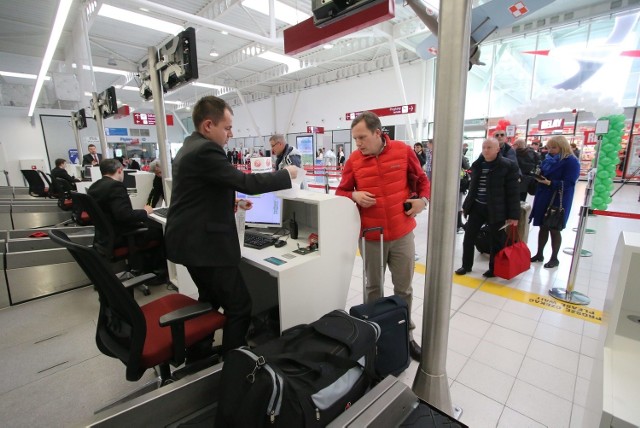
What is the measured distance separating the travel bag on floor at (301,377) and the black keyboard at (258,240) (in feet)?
2.61

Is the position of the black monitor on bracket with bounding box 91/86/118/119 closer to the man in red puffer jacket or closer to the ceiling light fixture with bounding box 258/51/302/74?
the man in red puffer jacket

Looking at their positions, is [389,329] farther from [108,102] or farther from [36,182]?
[36,182]

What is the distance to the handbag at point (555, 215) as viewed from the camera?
140 inches

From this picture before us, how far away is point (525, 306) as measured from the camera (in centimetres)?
292

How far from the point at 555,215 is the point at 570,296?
1.04m

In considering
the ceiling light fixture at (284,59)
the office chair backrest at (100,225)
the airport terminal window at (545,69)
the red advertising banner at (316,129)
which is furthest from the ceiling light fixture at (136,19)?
the airport terminal window at (545,69)

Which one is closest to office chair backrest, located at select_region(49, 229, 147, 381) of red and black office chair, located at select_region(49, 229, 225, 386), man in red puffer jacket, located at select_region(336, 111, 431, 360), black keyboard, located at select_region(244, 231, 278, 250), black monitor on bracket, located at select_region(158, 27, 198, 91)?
red and black office chair, located at select_region(49, 229, 225, 386)

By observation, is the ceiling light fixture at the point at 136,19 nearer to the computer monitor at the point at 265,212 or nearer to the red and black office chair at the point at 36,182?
the red and black office chair at the point at 36,182

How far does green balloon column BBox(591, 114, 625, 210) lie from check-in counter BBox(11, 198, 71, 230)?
9.66 metres

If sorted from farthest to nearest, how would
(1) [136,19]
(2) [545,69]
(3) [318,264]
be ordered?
(2) [545,69]
(1) [136,19]
(3) [318,264]

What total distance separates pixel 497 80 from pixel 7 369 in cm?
1355

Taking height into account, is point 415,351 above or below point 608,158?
below

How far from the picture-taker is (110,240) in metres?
2.89

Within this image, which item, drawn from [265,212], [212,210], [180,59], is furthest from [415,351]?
[180,59]
